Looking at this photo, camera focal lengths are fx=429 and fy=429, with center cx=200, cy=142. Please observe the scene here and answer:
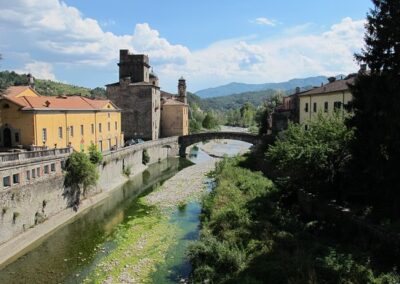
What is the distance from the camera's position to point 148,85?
74375mm

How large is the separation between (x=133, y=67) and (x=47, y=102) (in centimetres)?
4181

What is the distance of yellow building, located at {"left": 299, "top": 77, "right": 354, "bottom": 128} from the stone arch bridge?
16484 mm

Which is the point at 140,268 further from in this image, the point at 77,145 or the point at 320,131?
the point at 77,145

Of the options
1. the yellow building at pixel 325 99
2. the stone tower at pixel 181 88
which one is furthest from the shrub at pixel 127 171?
the stone tower at pixel 181 88

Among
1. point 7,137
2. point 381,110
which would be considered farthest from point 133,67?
point 381,110

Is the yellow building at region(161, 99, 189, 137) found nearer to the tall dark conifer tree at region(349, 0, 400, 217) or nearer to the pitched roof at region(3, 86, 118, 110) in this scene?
the pitched roof at region(3, 86, 118, 110)

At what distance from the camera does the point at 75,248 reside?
25.7m

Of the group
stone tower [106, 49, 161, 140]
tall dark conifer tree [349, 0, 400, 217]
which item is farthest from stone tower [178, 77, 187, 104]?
tall dark conifer tree [349, 0, 400, 217]

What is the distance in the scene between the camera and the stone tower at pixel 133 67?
80.0m

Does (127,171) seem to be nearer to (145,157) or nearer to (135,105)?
(145,157)

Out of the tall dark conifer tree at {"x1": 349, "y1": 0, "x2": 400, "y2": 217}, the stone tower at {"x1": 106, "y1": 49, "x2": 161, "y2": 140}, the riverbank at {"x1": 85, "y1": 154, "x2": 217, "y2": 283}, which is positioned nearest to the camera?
the tall dark conifer tree at {"x1": 349, "y1": 0, "x2": 400, "y2": 217}

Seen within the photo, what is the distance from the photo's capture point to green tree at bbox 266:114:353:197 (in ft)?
86.1

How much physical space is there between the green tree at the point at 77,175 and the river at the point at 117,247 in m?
1.69

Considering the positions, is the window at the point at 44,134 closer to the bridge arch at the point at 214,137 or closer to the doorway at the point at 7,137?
the doorway at the point at 7,137
